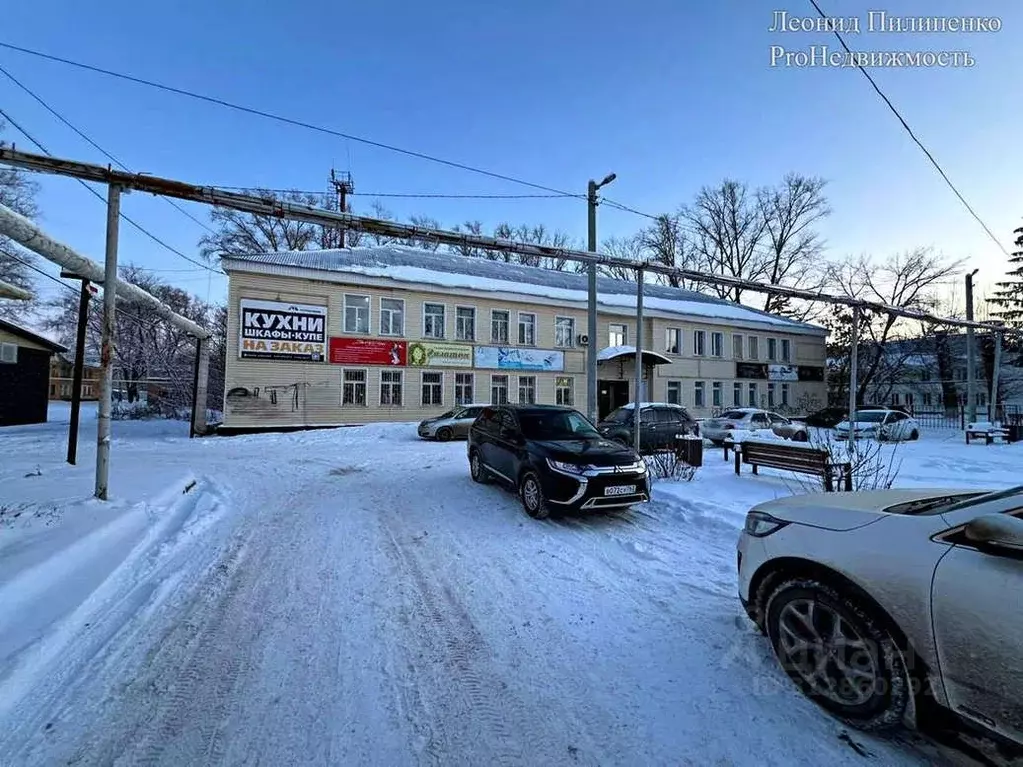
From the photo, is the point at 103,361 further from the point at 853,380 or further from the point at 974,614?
the point at 853,380

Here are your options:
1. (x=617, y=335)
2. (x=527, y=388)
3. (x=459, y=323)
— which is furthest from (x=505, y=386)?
(x=617, y=335)

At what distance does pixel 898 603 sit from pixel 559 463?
438cm

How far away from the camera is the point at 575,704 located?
9.01ft

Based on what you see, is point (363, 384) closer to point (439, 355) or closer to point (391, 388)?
point (391, 388)

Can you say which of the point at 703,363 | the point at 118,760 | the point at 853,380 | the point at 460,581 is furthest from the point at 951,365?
the point at 118,760

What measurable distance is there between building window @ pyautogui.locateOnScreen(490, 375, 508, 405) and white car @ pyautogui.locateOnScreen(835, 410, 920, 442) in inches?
553

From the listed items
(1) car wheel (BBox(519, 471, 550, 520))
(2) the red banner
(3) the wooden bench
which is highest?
(2) the red banner

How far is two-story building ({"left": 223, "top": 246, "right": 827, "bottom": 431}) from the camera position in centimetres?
1948

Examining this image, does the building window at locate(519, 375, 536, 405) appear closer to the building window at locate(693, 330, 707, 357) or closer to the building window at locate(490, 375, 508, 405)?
the building window at locate(490, 375, 508, 405)

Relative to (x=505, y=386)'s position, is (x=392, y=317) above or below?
above

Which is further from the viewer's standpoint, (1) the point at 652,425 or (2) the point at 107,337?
(1) the point at 652,425

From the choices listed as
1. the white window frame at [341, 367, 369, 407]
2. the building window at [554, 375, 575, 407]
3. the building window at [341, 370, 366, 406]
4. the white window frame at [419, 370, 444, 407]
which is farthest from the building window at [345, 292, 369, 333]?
the building window at [554, 375, 575, 407]

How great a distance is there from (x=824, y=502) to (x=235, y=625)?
13.8 feet

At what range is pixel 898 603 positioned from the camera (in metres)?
2.33
